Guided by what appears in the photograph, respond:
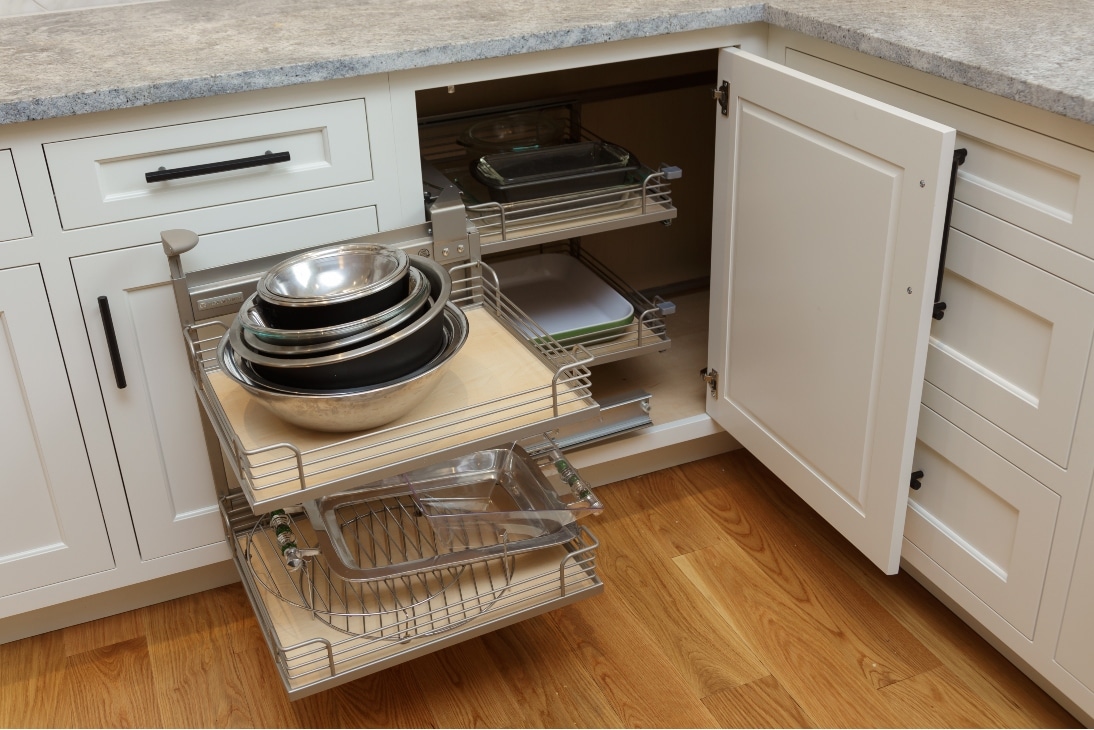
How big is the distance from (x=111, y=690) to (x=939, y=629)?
1346 mm

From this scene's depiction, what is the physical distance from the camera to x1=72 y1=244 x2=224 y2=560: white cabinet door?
1502 mm

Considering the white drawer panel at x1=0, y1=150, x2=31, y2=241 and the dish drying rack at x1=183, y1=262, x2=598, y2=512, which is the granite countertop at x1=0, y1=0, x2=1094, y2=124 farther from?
the dish drying rack at x1=183, y1=262, x2=598, y2=512

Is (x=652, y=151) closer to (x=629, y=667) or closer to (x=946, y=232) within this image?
(x=946, y=232)

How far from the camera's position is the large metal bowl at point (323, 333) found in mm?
1225

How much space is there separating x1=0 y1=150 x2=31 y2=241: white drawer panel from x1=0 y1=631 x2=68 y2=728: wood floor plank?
733mm

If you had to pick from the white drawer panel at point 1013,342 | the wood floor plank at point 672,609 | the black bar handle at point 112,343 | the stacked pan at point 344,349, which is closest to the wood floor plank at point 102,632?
the black bar handle at point 112,343

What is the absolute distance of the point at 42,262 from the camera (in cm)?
144

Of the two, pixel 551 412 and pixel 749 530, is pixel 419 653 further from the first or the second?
pixel 749 530

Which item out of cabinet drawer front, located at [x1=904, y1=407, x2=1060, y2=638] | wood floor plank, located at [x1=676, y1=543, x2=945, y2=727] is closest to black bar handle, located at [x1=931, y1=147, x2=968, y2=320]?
cabinet drawer front, located at [x1=904, y1=407, x2=1060, y2=638]

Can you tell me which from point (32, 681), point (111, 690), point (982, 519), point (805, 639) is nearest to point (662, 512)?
point (805, 639)

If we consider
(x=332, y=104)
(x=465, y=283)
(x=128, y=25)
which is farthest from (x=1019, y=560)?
(x=128, y=25)

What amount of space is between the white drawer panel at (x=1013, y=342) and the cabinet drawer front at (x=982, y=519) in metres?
0.07

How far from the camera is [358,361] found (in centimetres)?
123

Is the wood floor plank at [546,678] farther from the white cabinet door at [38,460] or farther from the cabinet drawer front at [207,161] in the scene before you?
the cabinet drawer front at [207,161]
